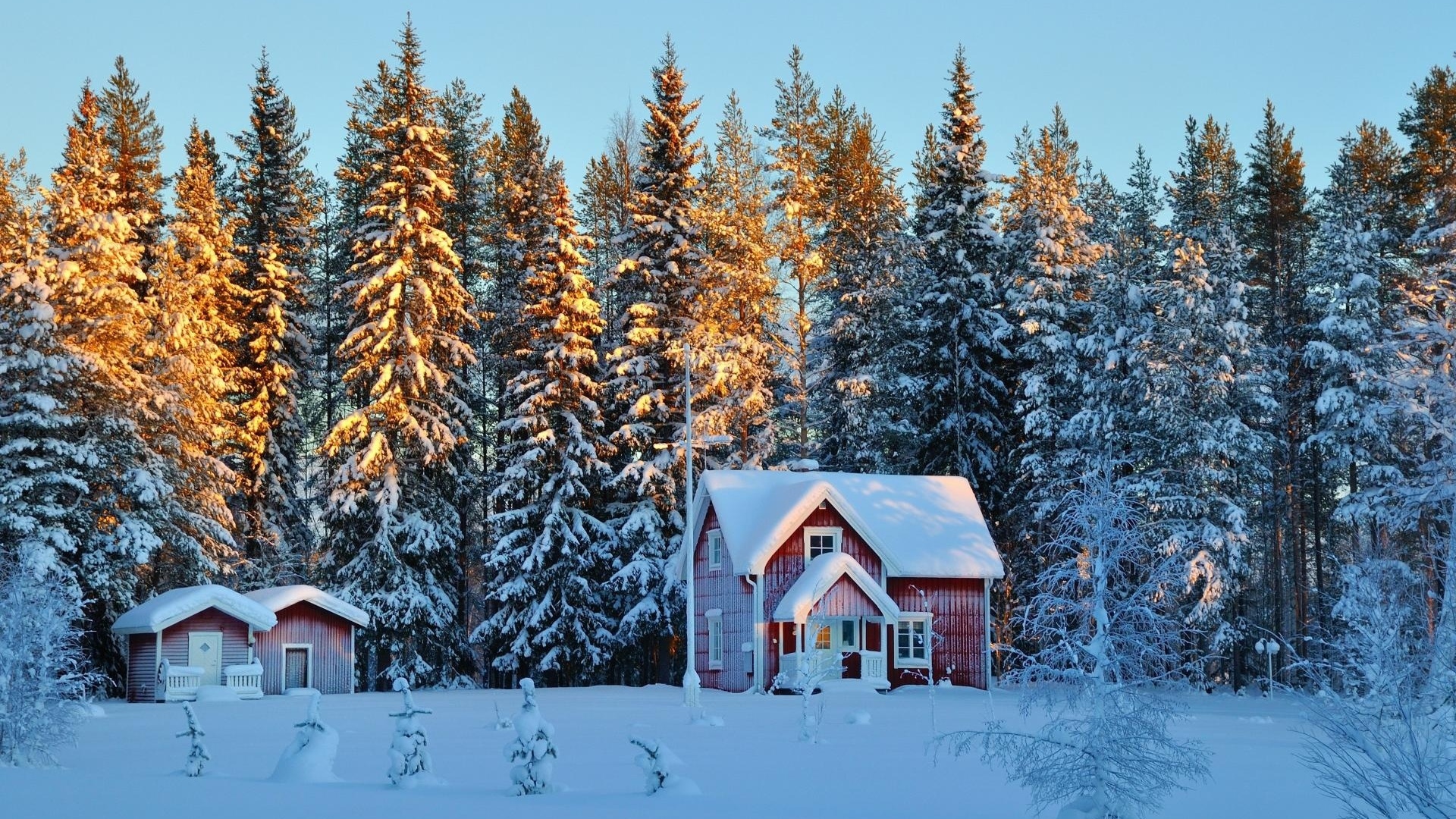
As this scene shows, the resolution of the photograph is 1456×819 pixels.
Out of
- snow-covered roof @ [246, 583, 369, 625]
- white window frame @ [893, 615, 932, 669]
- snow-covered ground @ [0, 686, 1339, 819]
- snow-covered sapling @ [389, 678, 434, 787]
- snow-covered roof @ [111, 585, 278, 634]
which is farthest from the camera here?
snow-covered roof @ [246, 583, 369, 625]

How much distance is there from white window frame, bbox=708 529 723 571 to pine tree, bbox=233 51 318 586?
13.3 metres

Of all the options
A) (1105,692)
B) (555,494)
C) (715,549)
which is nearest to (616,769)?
(1105,692)

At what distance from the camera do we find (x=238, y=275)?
43.5 m

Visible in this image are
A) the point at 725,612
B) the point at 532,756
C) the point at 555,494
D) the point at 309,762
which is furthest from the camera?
the point at 555,494

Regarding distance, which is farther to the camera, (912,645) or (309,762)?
(912,645)

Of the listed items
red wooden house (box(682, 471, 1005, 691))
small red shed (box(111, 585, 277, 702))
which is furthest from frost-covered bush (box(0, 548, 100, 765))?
red wooden house (box(682, 471, 1005, 691))

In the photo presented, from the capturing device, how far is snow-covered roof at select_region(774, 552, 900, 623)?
114ft

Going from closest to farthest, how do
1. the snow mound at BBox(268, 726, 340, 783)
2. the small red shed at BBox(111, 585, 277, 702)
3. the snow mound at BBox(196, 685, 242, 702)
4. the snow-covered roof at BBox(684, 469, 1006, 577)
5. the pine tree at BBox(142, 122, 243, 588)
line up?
the snow mound at BBox(268, 726, 340, 783) → the snow mound at BBox(196, 685, 242, 702) → the small red shed at BBox(111, 585, 277, 702) → the snow-covered roof at BBox(684, 469, 1006, 577) → the pine tree at BBox(142, 122, 243, 588)

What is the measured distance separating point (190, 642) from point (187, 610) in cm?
115

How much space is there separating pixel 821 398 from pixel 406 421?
1371 cm

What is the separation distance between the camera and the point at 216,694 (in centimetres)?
3562

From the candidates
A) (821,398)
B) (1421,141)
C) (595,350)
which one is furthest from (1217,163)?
(595,350)

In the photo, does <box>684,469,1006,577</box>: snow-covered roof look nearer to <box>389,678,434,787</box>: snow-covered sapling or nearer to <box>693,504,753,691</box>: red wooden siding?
<box>693,504,753,691</box>: red wooden siding

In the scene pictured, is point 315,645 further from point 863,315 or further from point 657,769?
point 657,769
